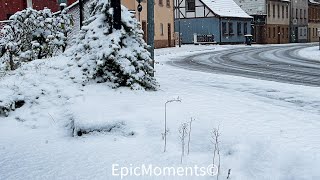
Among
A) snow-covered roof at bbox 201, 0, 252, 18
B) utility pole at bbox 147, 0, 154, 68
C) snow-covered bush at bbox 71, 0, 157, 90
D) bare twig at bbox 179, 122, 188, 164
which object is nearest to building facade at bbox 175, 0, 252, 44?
snow-covered roof at bbox 201, 0, 252, 18

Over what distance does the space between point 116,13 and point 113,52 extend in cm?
86

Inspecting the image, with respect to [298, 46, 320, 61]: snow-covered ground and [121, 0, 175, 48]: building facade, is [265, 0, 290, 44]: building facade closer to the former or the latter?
[121, 0, 175, 48]: building facade

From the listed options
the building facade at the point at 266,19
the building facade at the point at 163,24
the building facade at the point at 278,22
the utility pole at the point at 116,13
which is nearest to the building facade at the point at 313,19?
the building facade at the point at 278,22

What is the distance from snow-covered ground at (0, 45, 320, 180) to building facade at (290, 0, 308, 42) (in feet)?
186

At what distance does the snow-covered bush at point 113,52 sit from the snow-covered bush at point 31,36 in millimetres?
3641

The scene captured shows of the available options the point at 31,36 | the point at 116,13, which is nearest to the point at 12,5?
the point at 31,36

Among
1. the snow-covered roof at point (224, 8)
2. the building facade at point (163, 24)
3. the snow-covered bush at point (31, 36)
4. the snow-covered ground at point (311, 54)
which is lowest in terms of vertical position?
the snow-covered ground at point (311, 54)

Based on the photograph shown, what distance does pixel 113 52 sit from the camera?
7852 millimetres

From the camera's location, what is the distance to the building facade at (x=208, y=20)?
1788 inches

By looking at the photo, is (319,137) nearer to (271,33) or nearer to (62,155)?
(62,155)

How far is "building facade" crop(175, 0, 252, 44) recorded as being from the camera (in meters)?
45.4

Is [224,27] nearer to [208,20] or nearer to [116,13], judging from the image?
[208,20]

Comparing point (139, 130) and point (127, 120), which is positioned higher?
point (127, 120)

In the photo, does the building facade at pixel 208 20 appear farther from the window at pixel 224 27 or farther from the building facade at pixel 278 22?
the building facade at pixel 278 22
